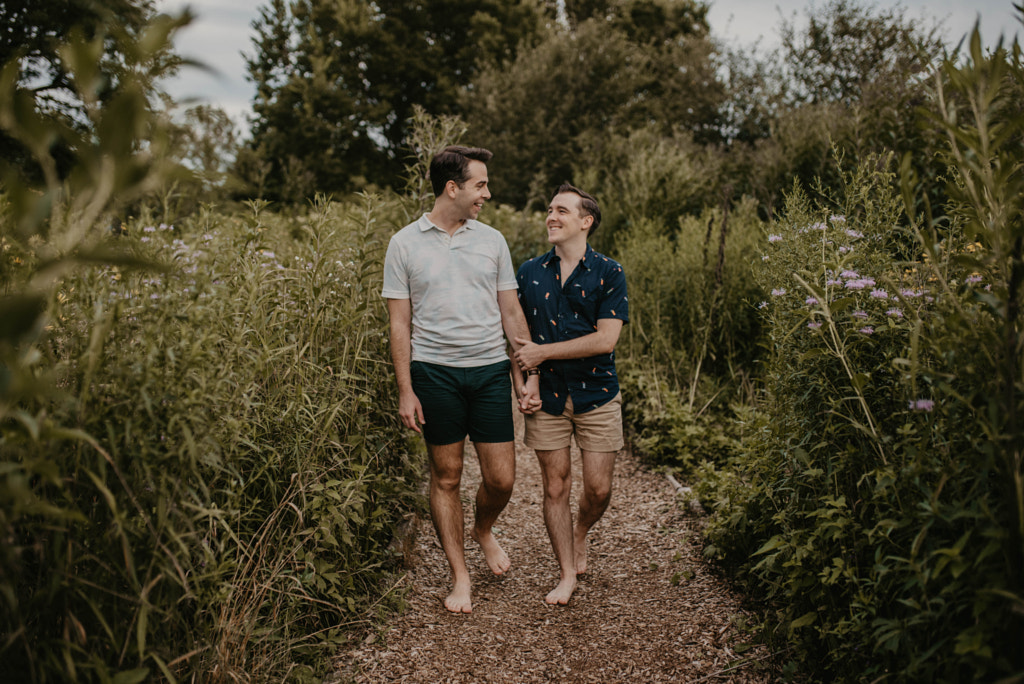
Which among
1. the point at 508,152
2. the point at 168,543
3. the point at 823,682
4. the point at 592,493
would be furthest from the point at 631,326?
the point at 508,152

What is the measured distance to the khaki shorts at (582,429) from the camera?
128 inches

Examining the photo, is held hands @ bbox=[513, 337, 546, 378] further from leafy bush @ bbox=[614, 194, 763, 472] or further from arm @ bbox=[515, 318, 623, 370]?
leafy bush @ bbox=[614, 194, 763, 472]

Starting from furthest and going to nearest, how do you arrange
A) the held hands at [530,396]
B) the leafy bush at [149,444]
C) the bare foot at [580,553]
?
the bare foot at [580,553]
the held hands at [530,396]
the leafy bush at [149,444]

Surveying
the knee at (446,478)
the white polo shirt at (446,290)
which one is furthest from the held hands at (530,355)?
the knee at (446,478)

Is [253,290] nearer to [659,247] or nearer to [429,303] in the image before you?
[429,303]

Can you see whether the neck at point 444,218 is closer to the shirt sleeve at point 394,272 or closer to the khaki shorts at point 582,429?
the shirt sleeve at point 394,272

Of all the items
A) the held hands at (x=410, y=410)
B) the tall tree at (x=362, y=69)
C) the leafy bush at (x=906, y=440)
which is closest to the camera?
the leafy bush at (x=906, y=440)

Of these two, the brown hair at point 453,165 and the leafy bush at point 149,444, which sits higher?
the brown hair at point 453,165

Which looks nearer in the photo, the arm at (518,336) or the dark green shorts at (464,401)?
the dark green shorts at (464,401)

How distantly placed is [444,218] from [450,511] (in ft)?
4.80

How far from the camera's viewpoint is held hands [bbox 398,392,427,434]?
301 cm

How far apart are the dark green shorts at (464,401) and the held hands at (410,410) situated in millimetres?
44

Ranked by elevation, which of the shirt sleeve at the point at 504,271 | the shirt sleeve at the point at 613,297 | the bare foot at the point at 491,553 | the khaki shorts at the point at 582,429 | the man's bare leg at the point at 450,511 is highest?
the shirt sleeve at the point at 504,271

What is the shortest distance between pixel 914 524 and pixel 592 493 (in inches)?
63.4
